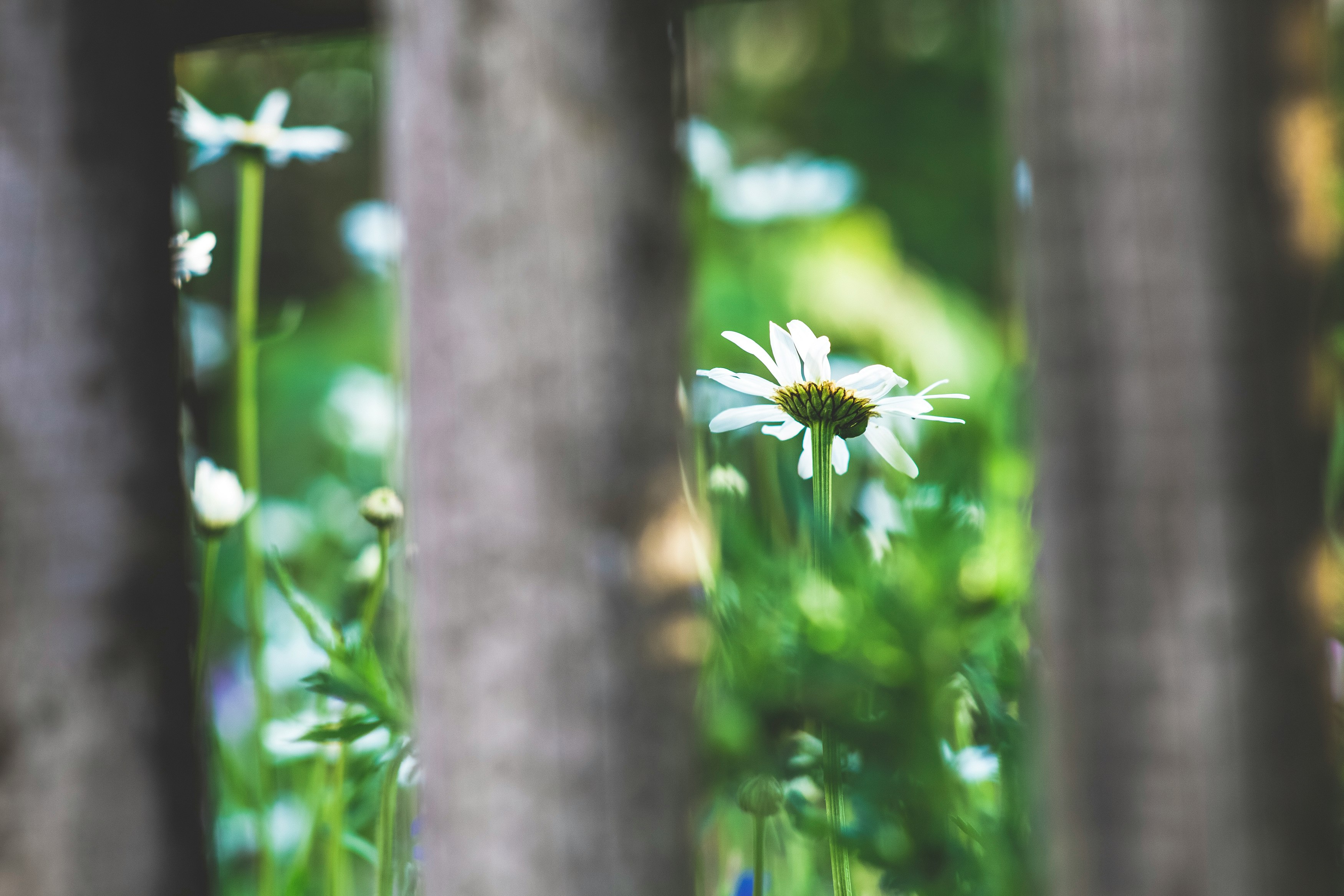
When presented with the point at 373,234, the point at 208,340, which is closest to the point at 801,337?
the point at 373,234

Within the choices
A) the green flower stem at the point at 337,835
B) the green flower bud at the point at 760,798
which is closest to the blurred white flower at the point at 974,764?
the green flower bud at the point at 760,798

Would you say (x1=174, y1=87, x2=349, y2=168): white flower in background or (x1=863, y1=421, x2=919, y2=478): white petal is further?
(x1=174, y1=87, x2=349, y2=168): white flower in background

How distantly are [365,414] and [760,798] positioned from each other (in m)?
1.01

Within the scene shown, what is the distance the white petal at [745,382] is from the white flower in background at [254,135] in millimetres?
387

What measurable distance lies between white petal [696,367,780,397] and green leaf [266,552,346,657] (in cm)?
24

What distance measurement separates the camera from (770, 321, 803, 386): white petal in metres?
0.55

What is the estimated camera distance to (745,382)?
21.2 inches

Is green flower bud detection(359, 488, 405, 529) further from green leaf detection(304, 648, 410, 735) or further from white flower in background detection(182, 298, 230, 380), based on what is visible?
white flower in background detection(182, 298, 230, 380)

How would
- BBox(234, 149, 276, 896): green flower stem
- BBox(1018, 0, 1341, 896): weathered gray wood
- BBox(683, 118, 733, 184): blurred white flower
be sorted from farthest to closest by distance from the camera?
BBox(683, 118, 733, 184): blurred white flower < BBox(234, 149, 276, 896): green flower stem < BBox(1018, 0, 1341, 896): weathered gray wood

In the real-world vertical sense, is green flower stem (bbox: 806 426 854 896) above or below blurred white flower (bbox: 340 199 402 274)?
below

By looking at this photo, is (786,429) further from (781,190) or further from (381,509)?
(781,190)

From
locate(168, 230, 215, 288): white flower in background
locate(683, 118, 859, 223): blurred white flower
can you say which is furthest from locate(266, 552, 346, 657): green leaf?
locate(683, 118, 859, 223): blurred white flower

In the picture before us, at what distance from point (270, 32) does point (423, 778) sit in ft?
1.37

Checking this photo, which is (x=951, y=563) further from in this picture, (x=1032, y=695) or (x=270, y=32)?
(x=270, y=32)
